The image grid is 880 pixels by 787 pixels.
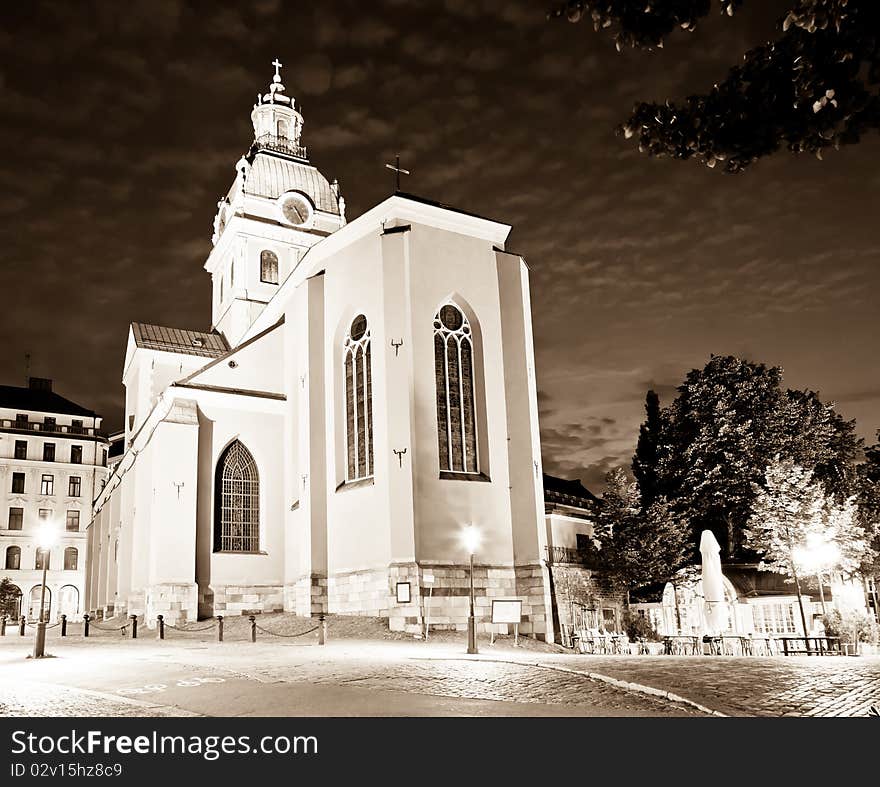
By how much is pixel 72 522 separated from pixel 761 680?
62.1 metres

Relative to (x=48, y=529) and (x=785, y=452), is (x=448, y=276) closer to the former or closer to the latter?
(x=48, y=529)

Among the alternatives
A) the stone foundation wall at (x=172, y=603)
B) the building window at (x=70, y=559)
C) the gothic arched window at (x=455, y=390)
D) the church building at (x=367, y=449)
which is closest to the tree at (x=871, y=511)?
the church building at (x=367, y=449)

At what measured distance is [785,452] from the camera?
34.7 meters

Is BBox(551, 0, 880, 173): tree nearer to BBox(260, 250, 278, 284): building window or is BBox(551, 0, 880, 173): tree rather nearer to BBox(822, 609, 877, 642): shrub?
BBox(822, 609, 877, 642): shrub

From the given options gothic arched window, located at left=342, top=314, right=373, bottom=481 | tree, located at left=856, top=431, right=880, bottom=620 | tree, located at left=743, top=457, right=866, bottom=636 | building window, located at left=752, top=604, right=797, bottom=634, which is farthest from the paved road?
tree, located at left=856, top=431, right=880, bottom=620

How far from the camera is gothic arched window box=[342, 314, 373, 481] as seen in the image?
25.0m

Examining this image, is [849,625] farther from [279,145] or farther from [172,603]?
[279,145]

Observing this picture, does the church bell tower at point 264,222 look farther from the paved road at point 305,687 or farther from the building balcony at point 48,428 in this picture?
the paved road at point 305,687

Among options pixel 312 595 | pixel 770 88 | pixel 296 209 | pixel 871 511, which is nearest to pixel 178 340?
pixel 296 209

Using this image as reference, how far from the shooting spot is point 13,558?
60.5 m

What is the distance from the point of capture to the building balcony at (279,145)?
4562 cm
